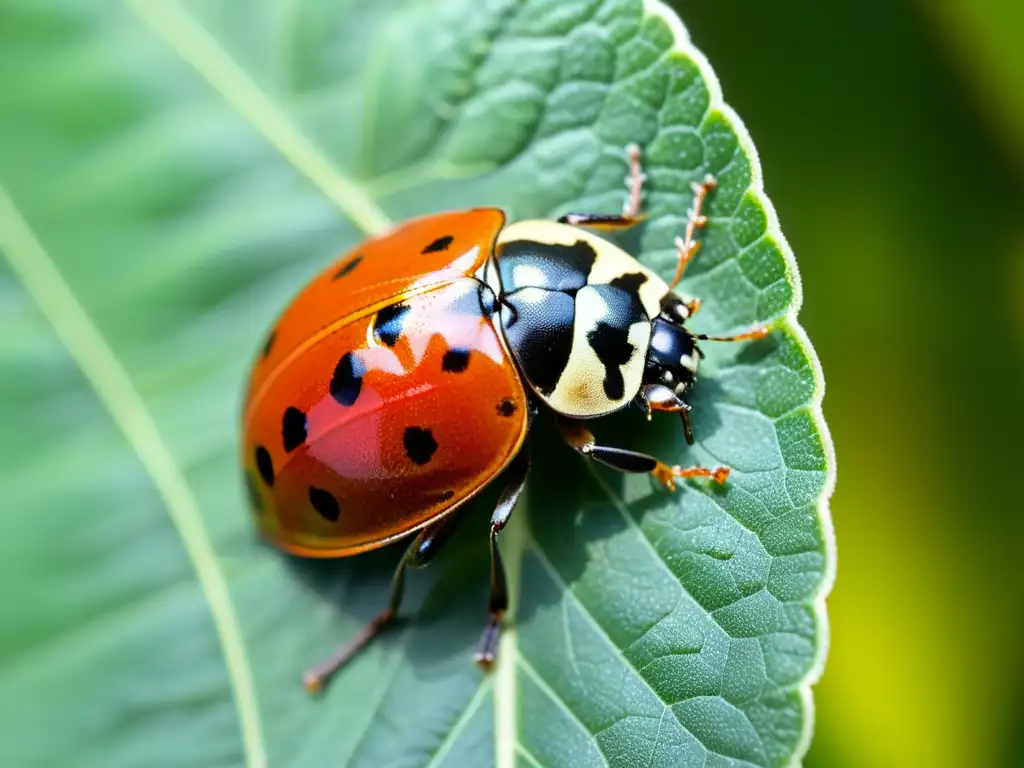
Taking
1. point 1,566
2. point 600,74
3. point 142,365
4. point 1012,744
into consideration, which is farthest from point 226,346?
point 1012,744

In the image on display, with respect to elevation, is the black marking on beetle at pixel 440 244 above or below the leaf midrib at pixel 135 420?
above

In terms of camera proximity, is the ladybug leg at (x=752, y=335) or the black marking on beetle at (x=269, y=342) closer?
the ladybug leg at (x=752, y=335)

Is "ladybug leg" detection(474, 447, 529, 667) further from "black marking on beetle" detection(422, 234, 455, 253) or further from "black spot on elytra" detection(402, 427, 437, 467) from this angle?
"black marking on beetle" detection(422, 234, 455, 253)

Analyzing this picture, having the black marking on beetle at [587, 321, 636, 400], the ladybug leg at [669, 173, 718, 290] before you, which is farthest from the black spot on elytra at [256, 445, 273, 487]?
the ladybug leg at [669, 173, 718, 290]

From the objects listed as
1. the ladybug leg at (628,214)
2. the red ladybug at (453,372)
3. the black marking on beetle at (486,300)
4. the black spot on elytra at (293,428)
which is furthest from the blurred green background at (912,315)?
the black spot on elytra at (293,428)

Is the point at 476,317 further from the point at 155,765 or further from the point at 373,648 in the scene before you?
the point at 155,765

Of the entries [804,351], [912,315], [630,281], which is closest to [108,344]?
[630,281]

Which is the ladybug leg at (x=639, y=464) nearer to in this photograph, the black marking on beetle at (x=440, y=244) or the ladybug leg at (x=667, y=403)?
the ladybug leg at (x=667, y=403)
